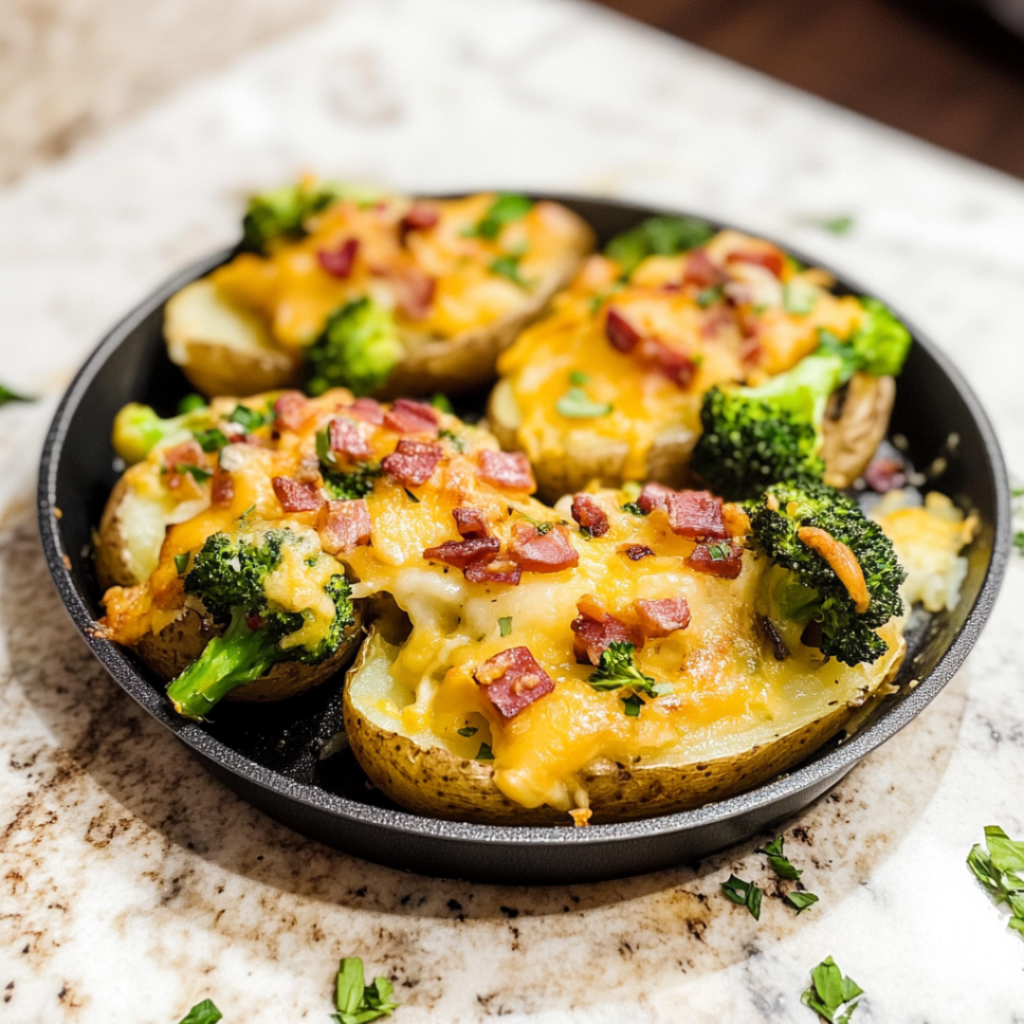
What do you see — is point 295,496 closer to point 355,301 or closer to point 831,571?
point 355,301

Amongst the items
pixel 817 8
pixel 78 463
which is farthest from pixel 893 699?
pixel 817 8

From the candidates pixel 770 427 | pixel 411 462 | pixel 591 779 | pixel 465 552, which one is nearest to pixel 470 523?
pixel 465 552

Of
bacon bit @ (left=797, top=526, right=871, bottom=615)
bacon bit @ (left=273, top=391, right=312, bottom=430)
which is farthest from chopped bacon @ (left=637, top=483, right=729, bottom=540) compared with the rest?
bacon bit @ (left=273, top=391, right=312, bottom=430)

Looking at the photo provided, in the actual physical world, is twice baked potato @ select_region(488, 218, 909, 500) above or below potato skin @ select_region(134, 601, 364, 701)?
above

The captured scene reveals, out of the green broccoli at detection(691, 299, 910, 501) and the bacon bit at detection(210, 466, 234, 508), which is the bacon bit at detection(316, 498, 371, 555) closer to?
the bacon bit at detection(210, 466, 234, 508)

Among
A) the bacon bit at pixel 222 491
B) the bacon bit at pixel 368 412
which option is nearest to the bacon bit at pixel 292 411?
the bacon bit at pixel 368 412
